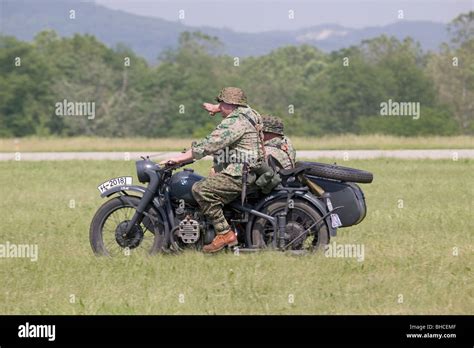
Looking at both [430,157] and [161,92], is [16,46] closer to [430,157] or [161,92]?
[161,92]

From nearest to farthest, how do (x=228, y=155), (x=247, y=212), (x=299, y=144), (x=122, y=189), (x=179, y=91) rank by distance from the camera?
(x=228, y=155)
(x=247, y=212)
(x=122, y=189)
(x=299, y=144)
(x=179, y=91)

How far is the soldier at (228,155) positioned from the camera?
32.3 feet

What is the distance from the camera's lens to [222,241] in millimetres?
10039

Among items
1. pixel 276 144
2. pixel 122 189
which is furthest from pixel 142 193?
pixel 276 144

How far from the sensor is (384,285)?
29.6 feet

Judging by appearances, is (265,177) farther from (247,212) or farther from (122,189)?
(122,189)

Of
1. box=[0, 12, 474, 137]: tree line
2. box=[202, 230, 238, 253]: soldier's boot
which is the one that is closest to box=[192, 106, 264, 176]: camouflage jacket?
box=[202, 230, 238, 253]: soldier's boot

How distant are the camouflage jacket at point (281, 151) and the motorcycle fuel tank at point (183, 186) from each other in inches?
35.1

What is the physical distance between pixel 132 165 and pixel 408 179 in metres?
8.72

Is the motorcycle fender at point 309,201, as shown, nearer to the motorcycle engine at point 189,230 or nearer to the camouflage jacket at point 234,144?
the camouflage jacket at point 234,144

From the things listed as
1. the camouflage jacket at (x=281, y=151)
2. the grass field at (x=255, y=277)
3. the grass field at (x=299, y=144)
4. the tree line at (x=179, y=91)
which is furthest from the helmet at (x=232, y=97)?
the tree line at (x=179, y=91)

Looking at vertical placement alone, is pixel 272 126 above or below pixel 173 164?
above

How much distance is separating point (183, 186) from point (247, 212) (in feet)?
2.41

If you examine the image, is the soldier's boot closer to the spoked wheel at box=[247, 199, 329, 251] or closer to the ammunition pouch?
the spoked wheel at box=[247, 199, 329, 251]
